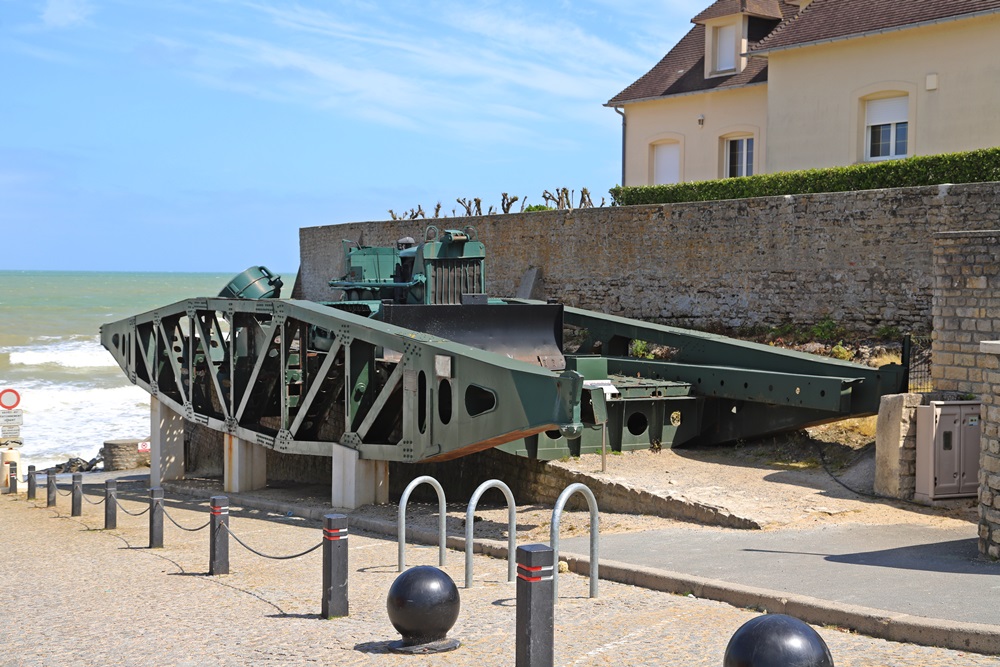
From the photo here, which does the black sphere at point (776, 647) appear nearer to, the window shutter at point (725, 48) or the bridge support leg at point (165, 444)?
the bridge support leg at point (165, 444)

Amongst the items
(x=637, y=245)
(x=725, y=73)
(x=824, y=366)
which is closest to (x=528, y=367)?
(x=824, y=366)

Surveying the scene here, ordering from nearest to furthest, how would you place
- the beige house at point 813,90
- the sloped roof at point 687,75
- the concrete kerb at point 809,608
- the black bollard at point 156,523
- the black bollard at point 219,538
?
the concrete kerb at point 809,608 → the black bollard at point 219,538 → the black bollard at point 156,523 → the beige house at point 813,90 → the sloped roof at point 687,75

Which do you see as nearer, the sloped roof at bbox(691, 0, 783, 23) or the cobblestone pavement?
the cobblestone pavement

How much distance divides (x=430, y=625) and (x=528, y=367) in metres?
5.31

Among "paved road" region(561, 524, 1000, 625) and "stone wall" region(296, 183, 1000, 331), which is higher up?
"stone wall" region(296, 183, 1000, 331)

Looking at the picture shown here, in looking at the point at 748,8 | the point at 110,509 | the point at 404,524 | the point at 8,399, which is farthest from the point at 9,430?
the point at 748,8

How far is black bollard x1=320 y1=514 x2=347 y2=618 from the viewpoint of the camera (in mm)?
8289

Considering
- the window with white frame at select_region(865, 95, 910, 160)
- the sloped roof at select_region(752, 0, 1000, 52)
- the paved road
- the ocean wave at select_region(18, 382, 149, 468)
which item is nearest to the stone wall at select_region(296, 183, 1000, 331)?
the window with white frame at select_region(865, 95, 910, 160)

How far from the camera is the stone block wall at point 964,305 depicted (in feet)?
40.4

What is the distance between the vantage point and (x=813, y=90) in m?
24.8

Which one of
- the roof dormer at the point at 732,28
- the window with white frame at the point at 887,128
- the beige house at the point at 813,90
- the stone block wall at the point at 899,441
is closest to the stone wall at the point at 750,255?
the beige house at the point at 813,90

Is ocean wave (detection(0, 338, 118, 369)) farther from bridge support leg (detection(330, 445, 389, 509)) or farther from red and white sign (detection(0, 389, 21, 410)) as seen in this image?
bridge support leg (detection(330, 445, 389, 509))

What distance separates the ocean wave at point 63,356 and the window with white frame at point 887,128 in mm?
34792

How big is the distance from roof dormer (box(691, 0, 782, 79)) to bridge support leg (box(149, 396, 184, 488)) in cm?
1613
